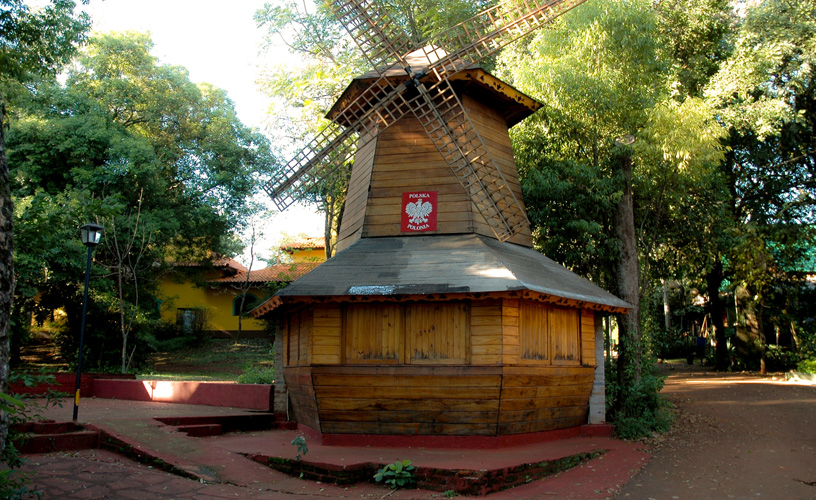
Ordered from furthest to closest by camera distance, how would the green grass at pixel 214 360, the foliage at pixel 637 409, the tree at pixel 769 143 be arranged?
the green grass at pixel 214 360 → the tree at pixel 769 143 → the foliage at pixel 637 409

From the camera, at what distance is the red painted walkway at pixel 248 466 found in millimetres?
7234

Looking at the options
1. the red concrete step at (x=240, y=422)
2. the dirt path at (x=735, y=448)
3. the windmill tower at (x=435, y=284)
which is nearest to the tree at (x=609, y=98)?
the windmill tower at (x=435, y=284)

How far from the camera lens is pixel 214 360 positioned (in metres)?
26.9

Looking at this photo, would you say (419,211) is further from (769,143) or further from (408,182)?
(769,143)

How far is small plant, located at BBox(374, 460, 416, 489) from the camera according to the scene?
7875mm

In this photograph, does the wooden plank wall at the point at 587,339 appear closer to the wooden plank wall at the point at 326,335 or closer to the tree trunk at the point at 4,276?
the wooden plank wall at the point at 326,335

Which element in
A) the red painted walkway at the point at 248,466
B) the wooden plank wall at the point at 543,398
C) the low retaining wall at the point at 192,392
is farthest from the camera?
the low retaining wall at the point at 192,392

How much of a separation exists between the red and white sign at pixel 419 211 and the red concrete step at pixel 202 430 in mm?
5024

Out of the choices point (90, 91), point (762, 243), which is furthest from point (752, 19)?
point (90, 91)

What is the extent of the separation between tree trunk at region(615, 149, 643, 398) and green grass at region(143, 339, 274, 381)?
13.8m

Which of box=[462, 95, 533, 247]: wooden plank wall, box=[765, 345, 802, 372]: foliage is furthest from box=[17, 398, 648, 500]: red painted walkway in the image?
box=[765, 345, 802, 372]: foliage

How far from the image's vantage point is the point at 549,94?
1370cm

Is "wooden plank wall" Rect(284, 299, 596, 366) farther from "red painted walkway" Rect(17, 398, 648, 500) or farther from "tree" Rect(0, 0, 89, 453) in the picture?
"tree" Rect(0, 0, 89, 453)

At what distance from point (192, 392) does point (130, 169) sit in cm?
1097
